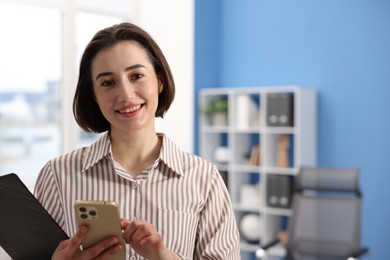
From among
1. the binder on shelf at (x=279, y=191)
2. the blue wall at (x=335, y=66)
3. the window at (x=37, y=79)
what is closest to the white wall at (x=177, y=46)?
the window at (x=37, y=79)

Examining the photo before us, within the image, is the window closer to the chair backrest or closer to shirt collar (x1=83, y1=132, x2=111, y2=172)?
the chair backrest

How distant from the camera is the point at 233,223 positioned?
137cm

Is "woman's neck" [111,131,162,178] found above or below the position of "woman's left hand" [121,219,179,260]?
above

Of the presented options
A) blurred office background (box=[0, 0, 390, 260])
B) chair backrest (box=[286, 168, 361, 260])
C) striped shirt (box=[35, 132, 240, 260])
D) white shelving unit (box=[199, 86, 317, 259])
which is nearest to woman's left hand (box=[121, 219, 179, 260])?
striped shirt (box=[35, 132, 240, 260])

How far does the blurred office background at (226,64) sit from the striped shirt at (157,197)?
2.83m

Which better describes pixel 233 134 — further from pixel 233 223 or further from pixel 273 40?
pixel 233 223

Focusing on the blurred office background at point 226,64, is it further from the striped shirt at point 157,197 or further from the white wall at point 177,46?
the striped shirt at point 157,197

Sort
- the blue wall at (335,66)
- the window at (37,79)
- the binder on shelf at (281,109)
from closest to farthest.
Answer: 1. the window at (37,79)
2. the blue wall at (335,66)
3. the binder on shelf at (281,109)

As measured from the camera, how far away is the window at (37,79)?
13.3 feet

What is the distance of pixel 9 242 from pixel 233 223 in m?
0.48

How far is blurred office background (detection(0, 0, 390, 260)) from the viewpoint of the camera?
4.18 meters

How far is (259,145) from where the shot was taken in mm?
5320

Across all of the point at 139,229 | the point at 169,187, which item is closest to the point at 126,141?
the point at 169,187

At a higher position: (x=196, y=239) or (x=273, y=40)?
(x=273, y=40)
